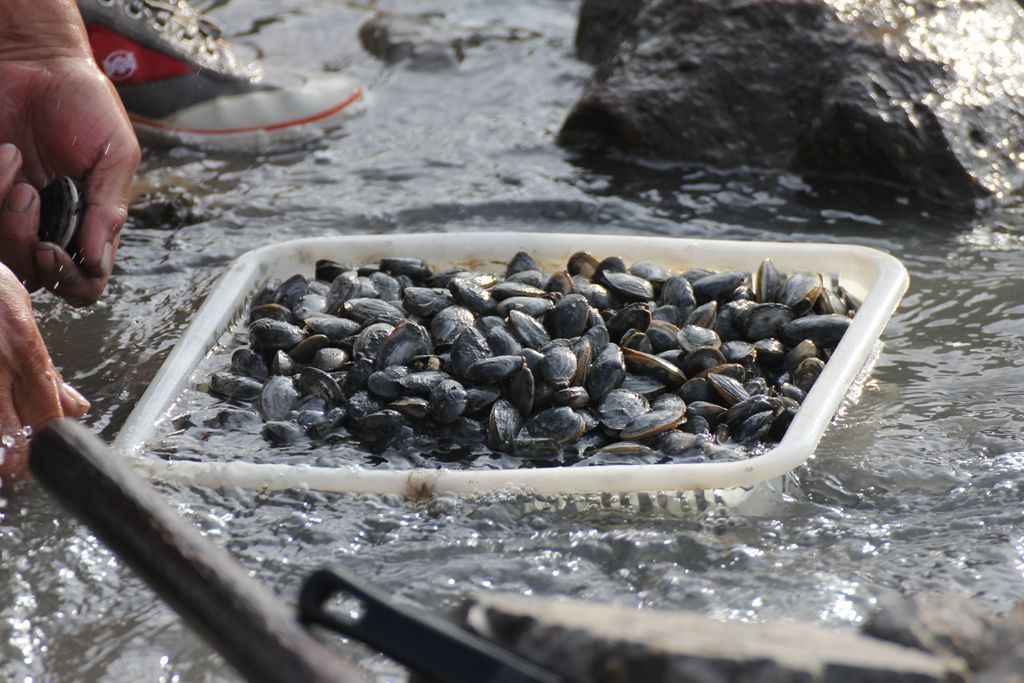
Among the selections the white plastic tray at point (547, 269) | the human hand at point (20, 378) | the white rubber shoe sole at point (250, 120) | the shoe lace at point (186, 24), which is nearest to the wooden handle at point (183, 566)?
the human hand at point (20, 378)

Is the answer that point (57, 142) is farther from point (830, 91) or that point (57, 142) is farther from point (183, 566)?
point (830, 91)

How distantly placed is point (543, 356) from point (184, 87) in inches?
106

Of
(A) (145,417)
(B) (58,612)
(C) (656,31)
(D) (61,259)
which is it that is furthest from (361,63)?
(B) (58,612)

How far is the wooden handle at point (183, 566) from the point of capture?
104 cm

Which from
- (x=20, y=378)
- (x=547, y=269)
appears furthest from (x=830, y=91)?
(x=20, y=378)

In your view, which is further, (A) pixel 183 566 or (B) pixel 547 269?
(B) pixel 547 269

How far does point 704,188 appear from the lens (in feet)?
13.2

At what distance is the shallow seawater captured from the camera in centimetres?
188

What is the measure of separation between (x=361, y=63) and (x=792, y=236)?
103 inches

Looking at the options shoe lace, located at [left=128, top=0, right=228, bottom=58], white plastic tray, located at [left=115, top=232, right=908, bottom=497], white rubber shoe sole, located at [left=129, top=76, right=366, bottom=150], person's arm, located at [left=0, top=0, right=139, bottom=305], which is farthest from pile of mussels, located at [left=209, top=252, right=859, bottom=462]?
shoe lace, located at [left=128, top=0, right=228, bottom=58]

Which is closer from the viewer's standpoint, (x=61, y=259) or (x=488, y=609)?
(x=488, y=609)

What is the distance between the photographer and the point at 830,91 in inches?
164

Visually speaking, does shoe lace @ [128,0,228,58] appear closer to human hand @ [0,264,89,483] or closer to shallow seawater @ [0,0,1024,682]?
shallow seawater @ [0,0,1024,682]

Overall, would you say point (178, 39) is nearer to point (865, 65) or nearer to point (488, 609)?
point (865, 65)
